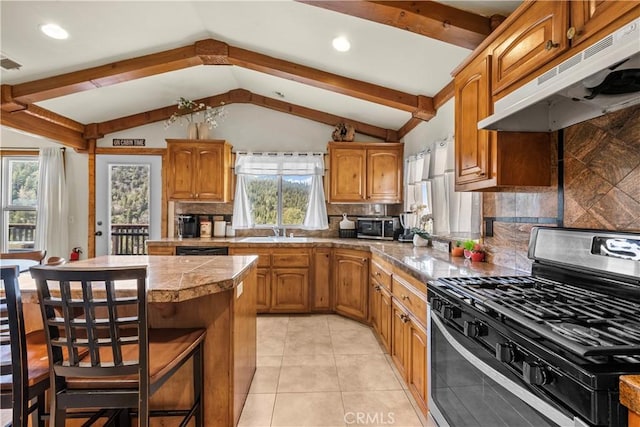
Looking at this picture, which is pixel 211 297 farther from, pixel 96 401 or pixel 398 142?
pixel 398 142

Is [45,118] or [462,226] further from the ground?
[45,118]

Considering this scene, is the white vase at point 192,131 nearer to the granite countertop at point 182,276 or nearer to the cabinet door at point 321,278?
the cabinet door at point 321,278

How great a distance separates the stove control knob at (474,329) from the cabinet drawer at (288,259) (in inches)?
110

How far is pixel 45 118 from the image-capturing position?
3854 millimetres

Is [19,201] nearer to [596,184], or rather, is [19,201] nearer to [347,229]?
[347,229]

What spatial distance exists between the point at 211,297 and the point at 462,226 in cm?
211

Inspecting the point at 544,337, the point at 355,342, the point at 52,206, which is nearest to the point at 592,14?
the point at 544,337

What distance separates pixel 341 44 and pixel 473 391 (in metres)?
2.64

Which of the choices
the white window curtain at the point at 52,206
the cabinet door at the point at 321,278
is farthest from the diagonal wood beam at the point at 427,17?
the white window curtain at the point at 52,206

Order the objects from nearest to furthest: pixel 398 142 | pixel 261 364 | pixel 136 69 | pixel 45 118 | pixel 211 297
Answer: pixel 211 297 → pixel 261 364 → pixel 136 69 → pixel 45 118 → pixel 398 142

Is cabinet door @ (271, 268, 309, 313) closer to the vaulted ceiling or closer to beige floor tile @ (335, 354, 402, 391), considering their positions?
beige floor tile @ (335, 354, 402, 391)

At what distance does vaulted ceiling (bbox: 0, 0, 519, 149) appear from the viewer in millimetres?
2291

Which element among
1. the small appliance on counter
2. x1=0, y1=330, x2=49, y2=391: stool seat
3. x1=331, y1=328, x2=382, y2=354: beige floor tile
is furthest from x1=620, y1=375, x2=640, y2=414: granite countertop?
the small appliance on counter

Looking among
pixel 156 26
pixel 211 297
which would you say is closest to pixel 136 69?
pixel 156 26
